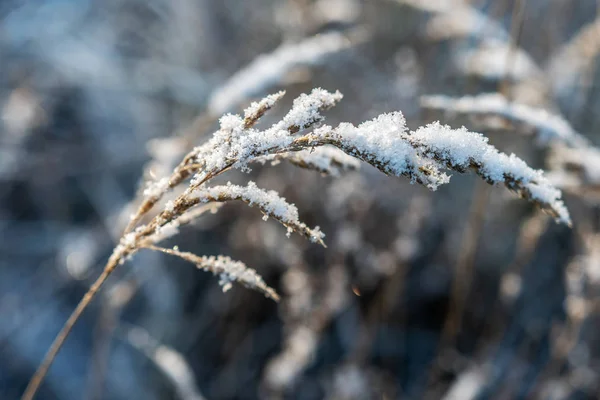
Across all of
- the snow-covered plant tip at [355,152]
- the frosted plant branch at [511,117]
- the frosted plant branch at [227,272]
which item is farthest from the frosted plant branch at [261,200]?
the frosted plant branch at [511,117]

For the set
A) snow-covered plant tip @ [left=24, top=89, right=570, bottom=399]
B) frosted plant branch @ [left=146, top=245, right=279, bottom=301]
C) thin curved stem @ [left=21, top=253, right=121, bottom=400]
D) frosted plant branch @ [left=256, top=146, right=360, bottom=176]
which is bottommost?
thin curved stem @ [left=21, top=253, right=121, bottom=400]

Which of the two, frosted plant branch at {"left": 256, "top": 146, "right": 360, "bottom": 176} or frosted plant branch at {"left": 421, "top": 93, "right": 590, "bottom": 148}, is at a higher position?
frosted plant branch at {"left": 421, "top": 93, "right": 590, "bottom": 148}

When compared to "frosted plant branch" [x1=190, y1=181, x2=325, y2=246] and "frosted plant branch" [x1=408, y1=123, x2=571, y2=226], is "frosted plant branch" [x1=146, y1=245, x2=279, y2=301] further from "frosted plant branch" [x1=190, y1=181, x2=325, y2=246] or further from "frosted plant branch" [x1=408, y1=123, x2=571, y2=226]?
"frosted plant branch" [x1=408, y1=123, x2=571, y2=226]

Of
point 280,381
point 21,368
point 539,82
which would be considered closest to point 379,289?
point 280,381

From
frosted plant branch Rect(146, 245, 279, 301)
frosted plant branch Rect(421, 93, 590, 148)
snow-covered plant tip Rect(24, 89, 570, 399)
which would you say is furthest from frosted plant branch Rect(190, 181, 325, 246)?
frosted plant branch Rect(421, 93, 590, 148)

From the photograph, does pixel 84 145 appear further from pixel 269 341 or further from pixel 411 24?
pixel 411 24

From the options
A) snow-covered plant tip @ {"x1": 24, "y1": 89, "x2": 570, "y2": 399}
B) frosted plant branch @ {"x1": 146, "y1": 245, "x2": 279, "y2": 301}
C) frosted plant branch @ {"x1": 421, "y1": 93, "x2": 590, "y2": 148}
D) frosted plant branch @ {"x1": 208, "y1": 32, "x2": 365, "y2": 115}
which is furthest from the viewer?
frosted plant branch @ {"x1": 208, "y1": 32, "x2": 365, "y2": 115}

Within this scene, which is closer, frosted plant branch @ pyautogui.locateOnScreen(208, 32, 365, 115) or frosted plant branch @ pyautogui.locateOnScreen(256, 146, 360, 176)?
frosted plant branch @ pyautogui.locateOnScreen(256, 146, 360, 176)

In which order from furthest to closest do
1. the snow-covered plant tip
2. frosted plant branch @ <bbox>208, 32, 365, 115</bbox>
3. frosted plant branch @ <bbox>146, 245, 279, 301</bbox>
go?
frosted plant branch @ <bbox>208, 32, 365, 115</bbox> → frosted plant branch @ <bbox>146, 245, 279, 301</bbox> → the snow-covered plant tip

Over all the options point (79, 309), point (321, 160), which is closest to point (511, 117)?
point (321, 160)

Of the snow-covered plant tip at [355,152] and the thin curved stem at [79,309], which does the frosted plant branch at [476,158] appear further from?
the thin curved stem at [79,309]

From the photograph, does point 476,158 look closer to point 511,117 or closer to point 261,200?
point 261,200
